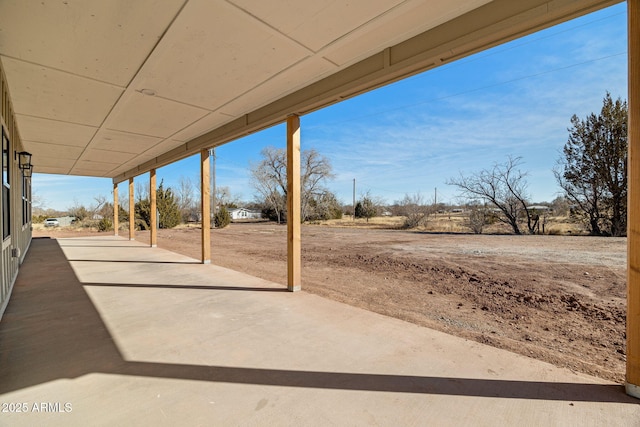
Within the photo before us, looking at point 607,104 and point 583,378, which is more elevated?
point 607,104

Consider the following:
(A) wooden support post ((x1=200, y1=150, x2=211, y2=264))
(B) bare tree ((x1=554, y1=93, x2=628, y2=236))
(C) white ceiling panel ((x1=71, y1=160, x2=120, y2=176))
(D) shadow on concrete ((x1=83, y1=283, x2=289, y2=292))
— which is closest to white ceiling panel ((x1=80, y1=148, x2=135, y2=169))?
(C) white ceiling panel ((x1=71, y1=160, x2=120, y2=176))

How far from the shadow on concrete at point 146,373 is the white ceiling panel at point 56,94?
8.85 ft

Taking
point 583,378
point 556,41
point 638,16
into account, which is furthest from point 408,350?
point 556,41

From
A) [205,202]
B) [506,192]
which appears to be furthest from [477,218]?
[205,202]

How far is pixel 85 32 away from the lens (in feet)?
7.34

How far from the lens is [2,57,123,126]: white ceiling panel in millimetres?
2938

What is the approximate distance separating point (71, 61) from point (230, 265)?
14.5 feet

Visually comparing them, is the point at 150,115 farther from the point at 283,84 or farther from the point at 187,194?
the point at 187,194

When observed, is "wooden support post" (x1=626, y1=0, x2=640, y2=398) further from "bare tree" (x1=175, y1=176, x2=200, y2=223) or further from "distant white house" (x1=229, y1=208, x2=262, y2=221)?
"distant white house" (x1=229, y1=208, x2=262, y2=221)

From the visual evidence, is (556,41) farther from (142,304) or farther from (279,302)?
(142,304)

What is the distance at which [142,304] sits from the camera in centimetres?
338

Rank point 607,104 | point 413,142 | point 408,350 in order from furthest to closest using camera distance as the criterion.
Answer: point 413,142 → point 607,104 → point 408,350

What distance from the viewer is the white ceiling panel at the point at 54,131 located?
4.64m

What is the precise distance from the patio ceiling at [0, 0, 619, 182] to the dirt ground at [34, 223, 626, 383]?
267 cm
